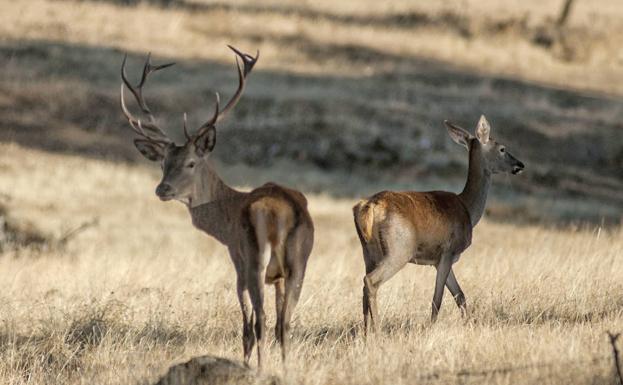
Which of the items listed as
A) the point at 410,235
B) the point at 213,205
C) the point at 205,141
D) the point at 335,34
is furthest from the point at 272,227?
the point at 335,34

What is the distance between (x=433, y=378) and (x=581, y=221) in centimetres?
1680

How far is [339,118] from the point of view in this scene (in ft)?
105

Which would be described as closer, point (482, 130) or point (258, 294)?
point (258, 294)

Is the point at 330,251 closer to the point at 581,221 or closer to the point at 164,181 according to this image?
the point at 581,221

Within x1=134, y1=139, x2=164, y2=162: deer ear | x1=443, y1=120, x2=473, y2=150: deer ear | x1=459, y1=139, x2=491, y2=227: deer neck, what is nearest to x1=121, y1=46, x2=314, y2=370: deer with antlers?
x1=134, y1=139, x2=164, y2=162: deer ear

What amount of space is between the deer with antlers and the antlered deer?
4.49 ft

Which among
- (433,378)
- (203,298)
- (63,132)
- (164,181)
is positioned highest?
(164,181)

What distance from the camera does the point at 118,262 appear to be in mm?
14531

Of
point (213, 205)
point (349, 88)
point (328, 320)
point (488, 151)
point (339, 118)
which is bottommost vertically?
point (339, 118)

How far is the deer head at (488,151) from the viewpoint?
11297 mm

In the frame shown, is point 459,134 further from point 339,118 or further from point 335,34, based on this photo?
point 335,34

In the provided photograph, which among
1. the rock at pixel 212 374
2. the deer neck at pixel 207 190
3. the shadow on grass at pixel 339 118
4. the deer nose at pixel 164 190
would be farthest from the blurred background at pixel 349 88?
the rock at pixel 212 374

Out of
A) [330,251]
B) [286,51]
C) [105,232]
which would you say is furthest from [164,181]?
[286,51]

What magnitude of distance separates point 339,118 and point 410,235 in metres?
22.2
